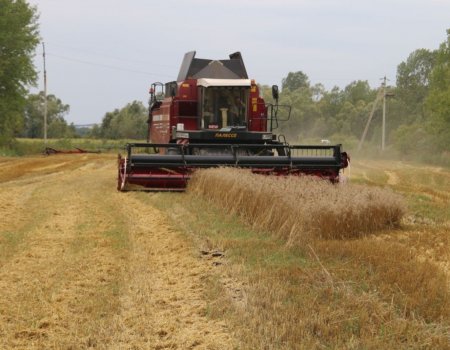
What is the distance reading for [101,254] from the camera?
7633mm

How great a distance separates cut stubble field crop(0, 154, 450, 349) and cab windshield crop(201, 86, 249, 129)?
233 inches

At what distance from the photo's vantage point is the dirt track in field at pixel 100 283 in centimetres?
476

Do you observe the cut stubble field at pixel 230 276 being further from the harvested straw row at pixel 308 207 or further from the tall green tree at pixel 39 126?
the tall green tree at pixel 39 126

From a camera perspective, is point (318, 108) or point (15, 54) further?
point (318, 108)

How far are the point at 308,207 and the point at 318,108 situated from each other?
8163 centimetres

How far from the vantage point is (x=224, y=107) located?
17.4 m

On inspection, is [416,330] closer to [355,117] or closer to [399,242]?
[399,242]

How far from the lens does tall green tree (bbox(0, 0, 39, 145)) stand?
35281mm

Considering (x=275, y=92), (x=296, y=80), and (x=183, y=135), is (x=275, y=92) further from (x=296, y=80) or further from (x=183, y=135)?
(x=296, y=80)

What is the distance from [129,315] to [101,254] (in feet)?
8.31

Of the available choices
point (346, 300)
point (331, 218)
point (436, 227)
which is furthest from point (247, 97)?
point (346, 300)

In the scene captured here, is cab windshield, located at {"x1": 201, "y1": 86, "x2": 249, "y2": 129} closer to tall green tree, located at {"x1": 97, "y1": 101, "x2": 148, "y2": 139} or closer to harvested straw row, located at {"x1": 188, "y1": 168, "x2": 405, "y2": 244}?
harvested straw row, located at {"x1": 188, "y1": 168, "x2": 405, "y2": 244}

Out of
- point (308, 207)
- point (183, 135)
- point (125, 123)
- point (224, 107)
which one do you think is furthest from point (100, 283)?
point (125, 123)

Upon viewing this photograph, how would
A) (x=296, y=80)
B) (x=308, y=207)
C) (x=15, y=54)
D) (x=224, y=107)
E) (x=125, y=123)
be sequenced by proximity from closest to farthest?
(x=308, y=207)
(x=224, y=107)
(x=15, y=54)
(x=125, y=123)
(x=296, y=80)
